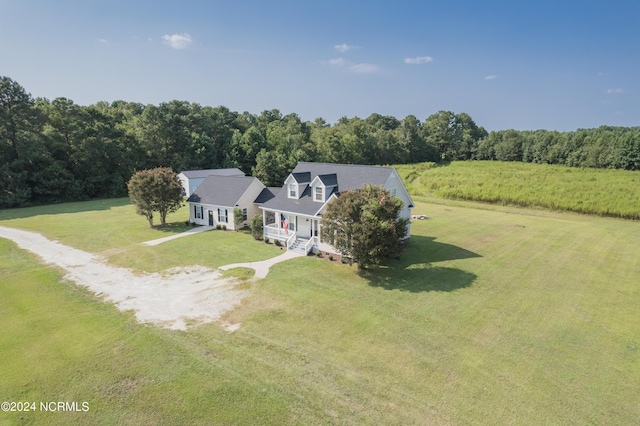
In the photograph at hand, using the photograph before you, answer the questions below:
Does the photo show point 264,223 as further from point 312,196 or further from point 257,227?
point 312,196

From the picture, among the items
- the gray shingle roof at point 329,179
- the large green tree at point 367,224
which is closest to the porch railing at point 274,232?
the gray shingle roof at point 329,179

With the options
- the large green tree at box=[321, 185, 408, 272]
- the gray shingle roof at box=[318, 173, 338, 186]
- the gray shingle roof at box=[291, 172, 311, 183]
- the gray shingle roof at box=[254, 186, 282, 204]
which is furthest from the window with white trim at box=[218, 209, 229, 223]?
the large green tree at box=[321, 185, 408, 272]

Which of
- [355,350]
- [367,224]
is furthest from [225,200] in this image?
[355,350]

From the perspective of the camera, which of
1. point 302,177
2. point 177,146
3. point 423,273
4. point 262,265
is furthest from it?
point 177,146

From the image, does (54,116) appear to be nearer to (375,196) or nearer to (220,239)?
(220,239)

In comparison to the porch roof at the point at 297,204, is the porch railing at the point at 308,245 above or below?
below

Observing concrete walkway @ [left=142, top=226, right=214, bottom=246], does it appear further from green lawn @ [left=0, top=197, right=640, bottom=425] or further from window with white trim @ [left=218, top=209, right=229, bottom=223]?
green lawn @ [left=0, top=197, right=640, bottom=425]

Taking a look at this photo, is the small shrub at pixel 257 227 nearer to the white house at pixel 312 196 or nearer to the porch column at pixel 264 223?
the porch column at pixel 264 223
